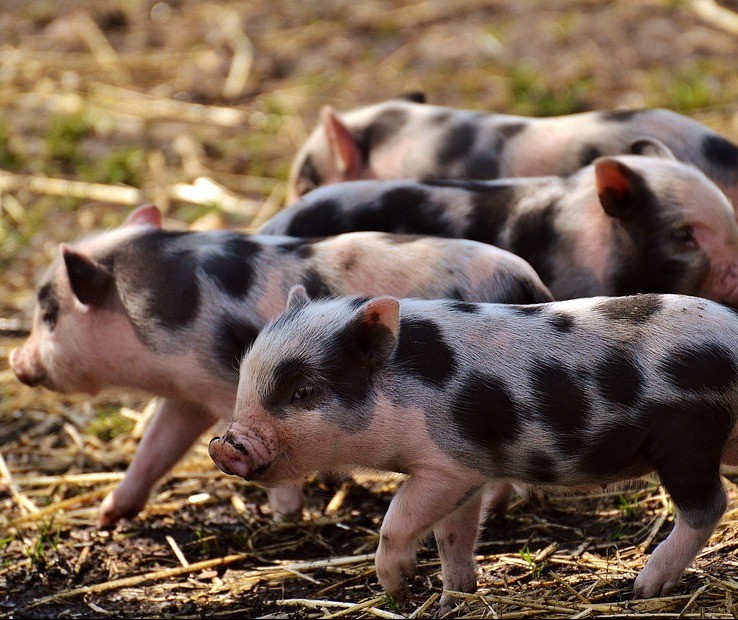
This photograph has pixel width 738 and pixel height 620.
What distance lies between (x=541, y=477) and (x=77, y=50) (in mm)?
8142

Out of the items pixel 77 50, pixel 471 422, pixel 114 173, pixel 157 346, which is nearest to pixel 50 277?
pixel 157 346

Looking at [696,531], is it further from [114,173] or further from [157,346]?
[114,173]

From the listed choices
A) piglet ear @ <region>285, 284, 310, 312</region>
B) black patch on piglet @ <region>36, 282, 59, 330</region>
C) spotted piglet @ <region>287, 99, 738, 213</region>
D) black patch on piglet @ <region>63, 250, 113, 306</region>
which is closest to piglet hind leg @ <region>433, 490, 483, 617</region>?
piglet ear @ <region>285, 284, 310, 312</region>

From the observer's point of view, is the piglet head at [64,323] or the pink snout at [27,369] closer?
the piglet head at [64,323]

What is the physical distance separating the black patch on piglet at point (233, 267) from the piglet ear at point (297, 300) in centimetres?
64

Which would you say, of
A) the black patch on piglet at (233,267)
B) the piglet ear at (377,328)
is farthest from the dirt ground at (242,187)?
the piglet ear at (377,328)

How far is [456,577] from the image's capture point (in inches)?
167

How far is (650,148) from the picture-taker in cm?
570

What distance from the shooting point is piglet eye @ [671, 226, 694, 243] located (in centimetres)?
504

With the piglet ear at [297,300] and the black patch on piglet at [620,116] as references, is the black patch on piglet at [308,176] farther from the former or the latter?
the piglet ear at [297,300]

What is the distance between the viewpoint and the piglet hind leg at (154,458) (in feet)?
17.4

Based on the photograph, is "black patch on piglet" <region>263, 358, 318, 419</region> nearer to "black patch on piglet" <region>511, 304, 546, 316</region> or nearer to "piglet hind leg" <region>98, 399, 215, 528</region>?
"black patch on piglet" <region>511, 304, 546, 316</region>

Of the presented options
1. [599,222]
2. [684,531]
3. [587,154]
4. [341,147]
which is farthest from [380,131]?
[684,531]

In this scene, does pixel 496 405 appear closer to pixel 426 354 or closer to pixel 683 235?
pixel 426 354
